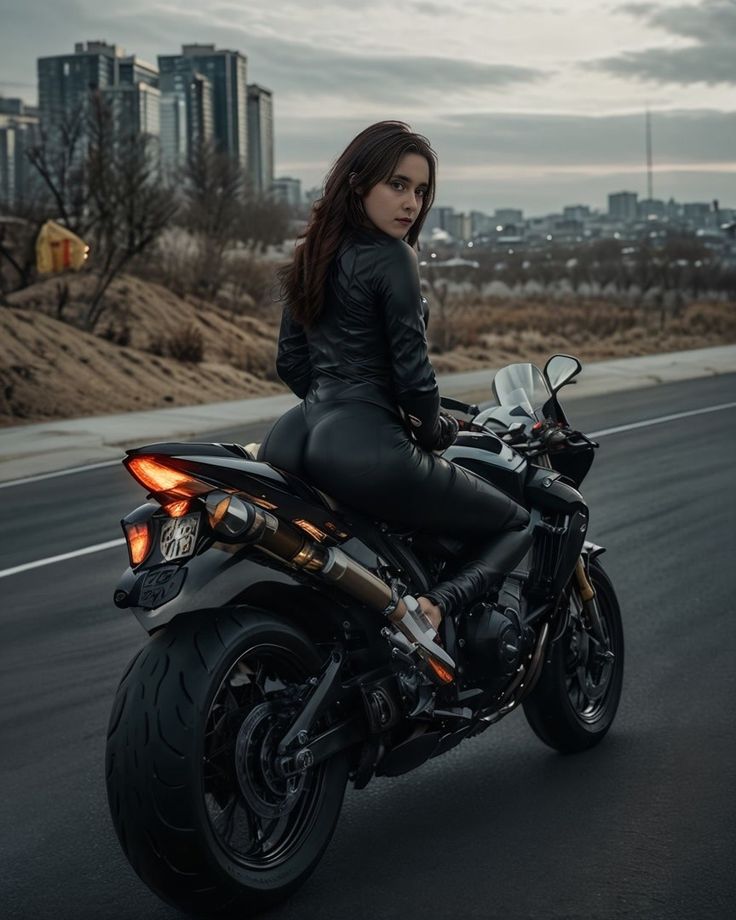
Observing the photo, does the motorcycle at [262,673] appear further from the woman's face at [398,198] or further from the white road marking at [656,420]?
the white road marking at [656,420]

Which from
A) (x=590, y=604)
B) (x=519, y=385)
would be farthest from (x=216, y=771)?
(x=519, y=385)

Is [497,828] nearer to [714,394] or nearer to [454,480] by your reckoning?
[454,480]

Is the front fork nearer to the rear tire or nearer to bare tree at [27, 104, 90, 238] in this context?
the rear tire

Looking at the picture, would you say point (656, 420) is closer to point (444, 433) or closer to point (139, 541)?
point (444, 433)

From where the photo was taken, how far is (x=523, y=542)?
4.77 m

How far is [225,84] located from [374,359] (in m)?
136

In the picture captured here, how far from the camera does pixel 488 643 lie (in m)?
4.54

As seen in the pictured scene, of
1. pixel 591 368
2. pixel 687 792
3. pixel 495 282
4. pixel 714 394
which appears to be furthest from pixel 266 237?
pixel 687 792

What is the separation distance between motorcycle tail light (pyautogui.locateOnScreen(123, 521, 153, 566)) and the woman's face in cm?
116

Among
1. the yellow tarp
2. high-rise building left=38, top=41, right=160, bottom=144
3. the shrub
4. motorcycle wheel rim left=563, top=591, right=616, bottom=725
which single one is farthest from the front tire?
high-rise building left=38, top=41, right=160, bottom=144

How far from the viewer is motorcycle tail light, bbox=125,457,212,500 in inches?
151

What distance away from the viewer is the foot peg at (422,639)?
422 cm

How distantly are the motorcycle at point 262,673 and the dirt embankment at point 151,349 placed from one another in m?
15.2

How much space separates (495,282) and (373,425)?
86693 millimetres
